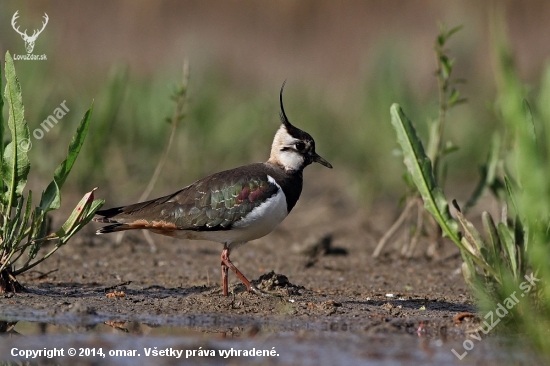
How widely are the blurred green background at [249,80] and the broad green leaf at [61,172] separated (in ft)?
7.13

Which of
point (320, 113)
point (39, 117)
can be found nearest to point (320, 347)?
point (39, 117)

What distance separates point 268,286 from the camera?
22.0 ft

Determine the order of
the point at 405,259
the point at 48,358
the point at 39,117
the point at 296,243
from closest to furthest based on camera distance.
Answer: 1. the point at 48,358
2. the point at 405,259
3. the point at 296,243
4. the point at 39,117

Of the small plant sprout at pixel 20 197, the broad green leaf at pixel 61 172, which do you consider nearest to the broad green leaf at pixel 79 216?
the small plant sprout at pixel 20 197

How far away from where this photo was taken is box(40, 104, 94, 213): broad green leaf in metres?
6.24

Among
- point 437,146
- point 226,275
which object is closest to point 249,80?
point 437,146

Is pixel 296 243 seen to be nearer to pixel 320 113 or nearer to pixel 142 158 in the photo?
pixel 142 158

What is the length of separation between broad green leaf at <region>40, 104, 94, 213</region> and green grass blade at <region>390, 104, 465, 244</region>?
2192 millimetres

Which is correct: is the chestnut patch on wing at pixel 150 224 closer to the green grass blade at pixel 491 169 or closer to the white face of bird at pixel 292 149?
the white face of bird at pixel 292 149

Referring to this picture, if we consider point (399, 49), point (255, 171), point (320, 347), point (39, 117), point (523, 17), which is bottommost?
point (320, 347)

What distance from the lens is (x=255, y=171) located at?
23.5 ft

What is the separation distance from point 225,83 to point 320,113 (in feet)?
6.57

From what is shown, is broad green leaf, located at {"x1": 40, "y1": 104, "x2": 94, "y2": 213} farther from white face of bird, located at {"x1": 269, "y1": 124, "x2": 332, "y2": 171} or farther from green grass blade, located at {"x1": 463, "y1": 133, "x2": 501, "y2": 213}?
green grass blade, located at {"x1": 463, "y1": 133, "x2": 501, "y2": 213}

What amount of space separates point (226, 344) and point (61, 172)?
6.20ft
